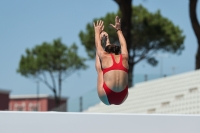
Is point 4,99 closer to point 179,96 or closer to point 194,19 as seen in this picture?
point 194,19

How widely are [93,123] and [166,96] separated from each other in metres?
13.3

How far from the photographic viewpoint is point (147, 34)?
34969 millimetres

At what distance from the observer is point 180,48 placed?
37.2 metres

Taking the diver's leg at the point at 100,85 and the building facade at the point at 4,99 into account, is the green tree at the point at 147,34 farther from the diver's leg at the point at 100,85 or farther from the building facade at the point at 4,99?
the diver's leg at the point at 100,85

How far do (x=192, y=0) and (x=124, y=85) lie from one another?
52.6ft

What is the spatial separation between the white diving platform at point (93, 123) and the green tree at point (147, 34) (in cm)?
2960

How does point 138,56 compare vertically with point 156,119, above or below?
above

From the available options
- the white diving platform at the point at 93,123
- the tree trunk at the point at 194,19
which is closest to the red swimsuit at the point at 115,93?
the white diving platform at the point at 93,123

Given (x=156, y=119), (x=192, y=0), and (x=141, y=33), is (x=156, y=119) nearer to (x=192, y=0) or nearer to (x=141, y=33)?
(x=192, y=0)

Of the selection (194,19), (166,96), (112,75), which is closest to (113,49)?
(112,75)

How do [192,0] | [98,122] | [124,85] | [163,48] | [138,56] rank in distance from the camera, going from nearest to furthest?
1. [98,122]
2. [124,85]
3. [192,0]
4. [138,56]
5. [163,48]

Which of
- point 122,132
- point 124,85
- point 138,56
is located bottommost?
point 122,132

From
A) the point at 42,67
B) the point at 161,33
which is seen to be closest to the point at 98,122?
the point at 161,33

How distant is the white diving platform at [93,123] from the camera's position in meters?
4.27
